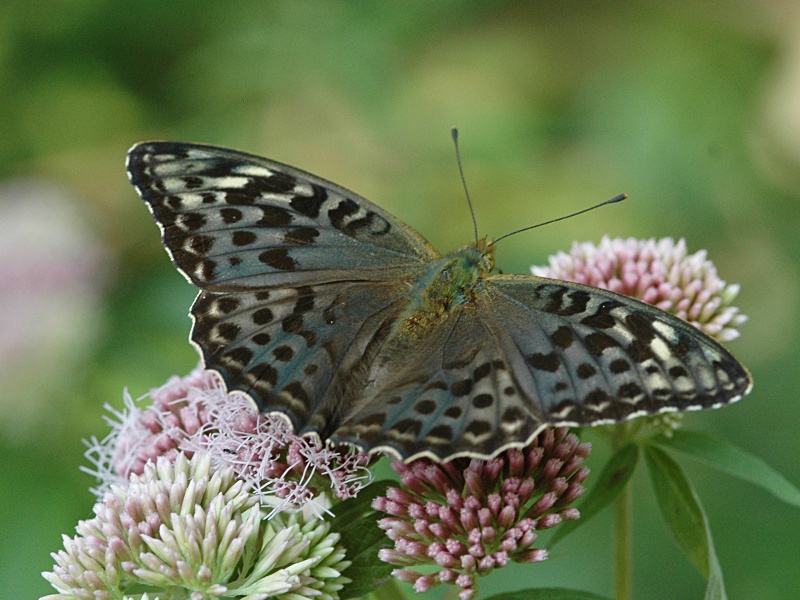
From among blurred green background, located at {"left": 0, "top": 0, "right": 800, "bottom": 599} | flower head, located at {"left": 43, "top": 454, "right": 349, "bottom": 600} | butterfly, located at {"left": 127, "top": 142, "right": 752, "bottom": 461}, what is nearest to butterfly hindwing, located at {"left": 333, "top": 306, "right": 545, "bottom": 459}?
butterfly, located at {"left": 127, "top": 142, "right": 752, "bottom": 461}

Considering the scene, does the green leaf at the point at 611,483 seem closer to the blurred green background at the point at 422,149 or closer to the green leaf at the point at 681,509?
the green leaf at the point at 681,509

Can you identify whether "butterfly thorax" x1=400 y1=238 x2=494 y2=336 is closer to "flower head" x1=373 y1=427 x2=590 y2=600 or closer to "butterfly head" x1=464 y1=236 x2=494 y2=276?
"butterfly head" x1=464 y1=236 x2=494 y2=276

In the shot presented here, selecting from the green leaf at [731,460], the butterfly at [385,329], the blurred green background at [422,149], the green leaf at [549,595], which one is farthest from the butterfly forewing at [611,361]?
the blurred green background at [422,149]

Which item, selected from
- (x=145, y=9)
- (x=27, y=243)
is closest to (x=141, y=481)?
(x=27, y=243)

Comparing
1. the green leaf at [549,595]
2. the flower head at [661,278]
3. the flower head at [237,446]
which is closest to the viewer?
the green leaf at [549,595]

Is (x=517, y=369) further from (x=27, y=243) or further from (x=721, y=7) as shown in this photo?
(x=721, y=7)

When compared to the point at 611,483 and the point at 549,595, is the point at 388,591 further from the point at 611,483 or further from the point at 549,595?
the point at 611,483

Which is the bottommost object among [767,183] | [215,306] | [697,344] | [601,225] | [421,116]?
[697,344]
